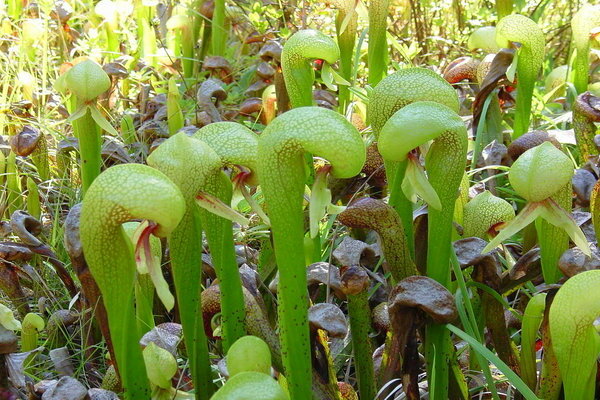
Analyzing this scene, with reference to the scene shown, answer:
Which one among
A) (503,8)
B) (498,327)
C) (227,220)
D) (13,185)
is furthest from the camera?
(503,8)

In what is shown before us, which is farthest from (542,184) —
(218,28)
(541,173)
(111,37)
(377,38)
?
(111,37)

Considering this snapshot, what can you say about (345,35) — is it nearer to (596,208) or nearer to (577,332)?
(596,208)

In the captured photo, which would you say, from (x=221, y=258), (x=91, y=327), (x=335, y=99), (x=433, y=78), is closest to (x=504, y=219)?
(x=433, y=78)

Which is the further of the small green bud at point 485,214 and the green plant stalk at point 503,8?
the green plant stalk at point 503,8

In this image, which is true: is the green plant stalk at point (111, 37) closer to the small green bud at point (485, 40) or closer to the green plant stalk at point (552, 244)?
the small green bud at point (485, 40)

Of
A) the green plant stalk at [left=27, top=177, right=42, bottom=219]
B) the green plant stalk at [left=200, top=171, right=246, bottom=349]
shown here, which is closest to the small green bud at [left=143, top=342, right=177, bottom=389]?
the green plant stalk at [left=200, top=171, right=246, bottom=349]

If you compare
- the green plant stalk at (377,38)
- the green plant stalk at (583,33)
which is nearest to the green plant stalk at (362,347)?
the green plant stalk at (377,38)
